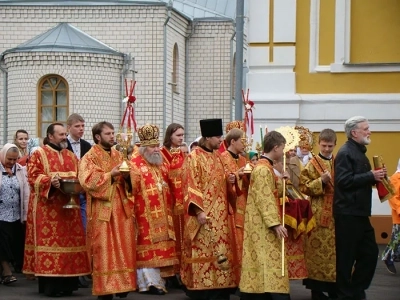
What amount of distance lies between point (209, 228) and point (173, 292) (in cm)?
163

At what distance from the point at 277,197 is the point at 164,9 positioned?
88.2ft

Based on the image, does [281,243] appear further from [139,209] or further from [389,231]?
[389,231]

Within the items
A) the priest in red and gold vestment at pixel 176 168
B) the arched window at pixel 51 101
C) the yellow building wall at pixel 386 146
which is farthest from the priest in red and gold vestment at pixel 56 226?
the arched window at pixel 51 101

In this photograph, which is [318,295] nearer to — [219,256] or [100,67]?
[219,256]

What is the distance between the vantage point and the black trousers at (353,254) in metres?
11.0

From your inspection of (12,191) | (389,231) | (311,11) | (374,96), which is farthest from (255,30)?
(12,191)

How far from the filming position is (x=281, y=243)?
10492 mm

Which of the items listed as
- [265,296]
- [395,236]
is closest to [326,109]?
[395,236]

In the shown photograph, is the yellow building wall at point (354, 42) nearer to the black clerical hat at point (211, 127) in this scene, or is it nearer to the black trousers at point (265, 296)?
the black clerical hat at point (211, 127)

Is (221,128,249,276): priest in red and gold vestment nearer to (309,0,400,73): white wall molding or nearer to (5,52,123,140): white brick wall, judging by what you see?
(309,0,400,73): white wall molding

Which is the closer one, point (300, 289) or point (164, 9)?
point (300, 289)

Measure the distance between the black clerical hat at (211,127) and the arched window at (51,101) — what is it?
25.1 m

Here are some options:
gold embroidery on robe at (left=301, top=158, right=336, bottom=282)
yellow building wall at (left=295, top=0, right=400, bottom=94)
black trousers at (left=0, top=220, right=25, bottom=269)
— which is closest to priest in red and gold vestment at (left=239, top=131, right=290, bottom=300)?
gold embroidery on robe at (left=301, top=158, right=336, bottom=282)

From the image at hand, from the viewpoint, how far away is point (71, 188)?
1188cm
